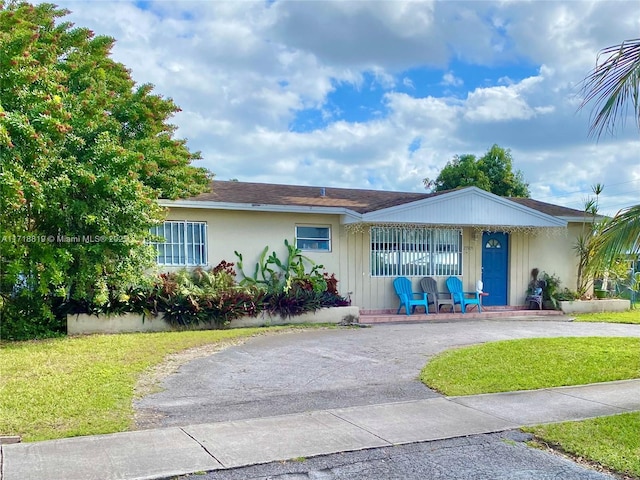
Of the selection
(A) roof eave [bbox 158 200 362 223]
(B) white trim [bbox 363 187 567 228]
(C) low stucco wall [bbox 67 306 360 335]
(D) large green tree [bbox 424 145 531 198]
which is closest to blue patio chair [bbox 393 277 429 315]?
(B) white trim [bbox 363 187 567 228]

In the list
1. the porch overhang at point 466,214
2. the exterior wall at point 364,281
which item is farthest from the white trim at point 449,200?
the exterior wall at point 364,281

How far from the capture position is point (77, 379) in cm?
738

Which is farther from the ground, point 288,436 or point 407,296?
point 407,296

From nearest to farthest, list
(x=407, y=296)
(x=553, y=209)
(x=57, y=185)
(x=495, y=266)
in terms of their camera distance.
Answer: (x=57, y=185) → (x=407, y=296) → (x=495, y=266) → (x=553, y=209)

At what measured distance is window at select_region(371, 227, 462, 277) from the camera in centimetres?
1577

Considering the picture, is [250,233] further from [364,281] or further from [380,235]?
[380,235]

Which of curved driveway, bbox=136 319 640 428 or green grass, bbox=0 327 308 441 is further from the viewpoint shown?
curved driveway, bbox=136 319 640 428

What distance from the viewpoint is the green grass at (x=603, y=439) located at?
4.92 m

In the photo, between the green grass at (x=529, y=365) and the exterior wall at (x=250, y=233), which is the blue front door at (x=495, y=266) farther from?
the green grass at (x=529, y=365)

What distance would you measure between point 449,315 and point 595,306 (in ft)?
16.5

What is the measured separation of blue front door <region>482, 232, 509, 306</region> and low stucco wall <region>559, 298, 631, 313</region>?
1772 mm

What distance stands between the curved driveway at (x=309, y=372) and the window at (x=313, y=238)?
2.96 metres

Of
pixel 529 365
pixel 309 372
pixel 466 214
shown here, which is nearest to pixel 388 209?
pixel 466 214

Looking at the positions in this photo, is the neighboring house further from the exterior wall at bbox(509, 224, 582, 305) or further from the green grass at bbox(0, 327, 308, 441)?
the green grass at bbox(0, 327, 308, 441)
